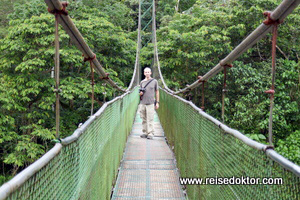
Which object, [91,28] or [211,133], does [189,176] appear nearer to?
[211,133]

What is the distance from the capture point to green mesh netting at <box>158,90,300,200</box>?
777mm

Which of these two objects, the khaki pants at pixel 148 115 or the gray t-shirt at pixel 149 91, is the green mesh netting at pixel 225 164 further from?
the khaki pants at pixel 148 115

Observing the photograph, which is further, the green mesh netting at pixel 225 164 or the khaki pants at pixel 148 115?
the khaki pants at pixel 148 115

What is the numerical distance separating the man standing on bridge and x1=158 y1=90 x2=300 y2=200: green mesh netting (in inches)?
68.8

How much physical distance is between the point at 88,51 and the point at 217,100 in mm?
6639

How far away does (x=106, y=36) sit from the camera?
28.1 feet

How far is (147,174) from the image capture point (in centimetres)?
279

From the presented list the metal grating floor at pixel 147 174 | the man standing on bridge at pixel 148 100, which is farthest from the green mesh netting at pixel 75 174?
the man standing on bridge at pixel 148 100

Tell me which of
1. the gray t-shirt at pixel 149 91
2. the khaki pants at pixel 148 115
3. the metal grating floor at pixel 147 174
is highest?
the gray t-shirt at pixel 149 91

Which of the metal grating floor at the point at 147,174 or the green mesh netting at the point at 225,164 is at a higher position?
the green mesh netting at the point at 225,164

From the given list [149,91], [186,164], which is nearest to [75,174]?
[186,164]

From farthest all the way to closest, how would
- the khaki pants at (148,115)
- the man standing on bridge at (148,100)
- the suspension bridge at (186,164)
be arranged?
1. the khaki pants at (148,115)
2. the man standing on bridge at (148,100)
3. the suspension bridge at (186,164)

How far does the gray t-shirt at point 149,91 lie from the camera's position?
12.9ft

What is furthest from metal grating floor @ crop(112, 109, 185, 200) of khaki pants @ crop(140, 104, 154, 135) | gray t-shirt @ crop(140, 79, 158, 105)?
gray t-shirt @ crop(140, 79, 158, 105)
